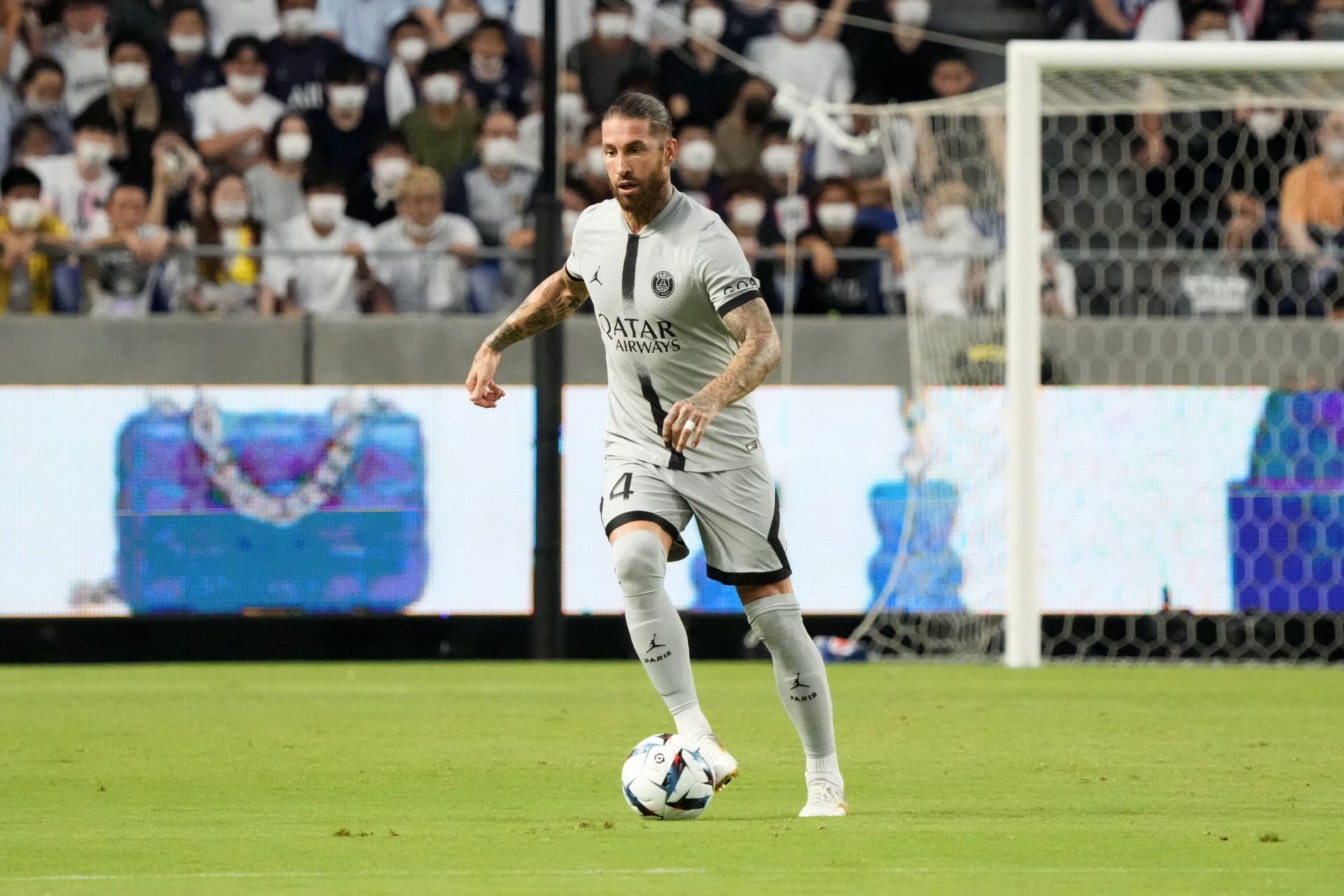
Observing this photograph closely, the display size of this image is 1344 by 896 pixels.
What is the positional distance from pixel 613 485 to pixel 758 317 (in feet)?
2.10

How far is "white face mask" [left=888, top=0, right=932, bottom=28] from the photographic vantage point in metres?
16.0

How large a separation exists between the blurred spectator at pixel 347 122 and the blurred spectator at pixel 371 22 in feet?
0.82

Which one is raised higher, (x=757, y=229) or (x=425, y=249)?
(x=757, y=229)

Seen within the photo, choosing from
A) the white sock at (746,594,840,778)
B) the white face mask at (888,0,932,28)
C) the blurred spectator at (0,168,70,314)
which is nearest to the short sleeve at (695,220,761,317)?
the white sock at (746,594,840,778)

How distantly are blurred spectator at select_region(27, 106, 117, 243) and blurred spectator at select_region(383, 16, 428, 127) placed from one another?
1.85m

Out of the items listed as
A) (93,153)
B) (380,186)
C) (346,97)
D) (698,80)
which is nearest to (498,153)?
(380,186)

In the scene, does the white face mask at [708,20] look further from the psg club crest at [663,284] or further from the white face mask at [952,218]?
the psg club crest at [663,284]

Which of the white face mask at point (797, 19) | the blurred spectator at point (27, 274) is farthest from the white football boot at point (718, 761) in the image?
the white face mask at point (797, 19)

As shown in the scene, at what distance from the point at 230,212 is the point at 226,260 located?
2.33 feet

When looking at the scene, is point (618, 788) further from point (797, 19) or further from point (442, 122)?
point (797, 19)

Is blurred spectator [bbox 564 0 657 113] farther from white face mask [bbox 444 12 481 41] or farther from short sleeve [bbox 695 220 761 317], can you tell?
short sleeve [bbox 695 220 761 317]

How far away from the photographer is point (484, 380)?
247 inches

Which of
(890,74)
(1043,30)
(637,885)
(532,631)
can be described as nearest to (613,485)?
(637,885)

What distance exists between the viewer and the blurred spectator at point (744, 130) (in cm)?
1498
